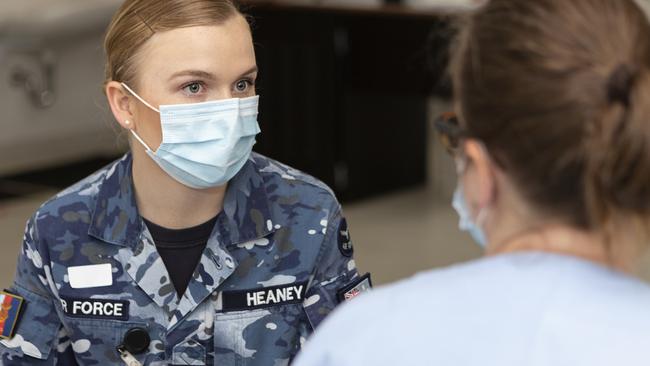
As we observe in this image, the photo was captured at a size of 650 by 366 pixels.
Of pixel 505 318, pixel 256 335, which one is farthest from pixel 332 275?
pixel 505 318

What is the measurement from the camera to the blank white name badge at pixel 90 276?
64.4 inches

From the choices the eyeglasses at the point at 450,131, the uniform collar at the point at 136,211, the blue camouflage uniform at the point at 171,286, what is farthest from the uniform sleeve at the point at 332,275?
the eyeglasses at the point at 450,131

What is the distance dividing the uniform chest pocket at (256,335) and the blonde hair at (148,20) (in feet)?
1.42

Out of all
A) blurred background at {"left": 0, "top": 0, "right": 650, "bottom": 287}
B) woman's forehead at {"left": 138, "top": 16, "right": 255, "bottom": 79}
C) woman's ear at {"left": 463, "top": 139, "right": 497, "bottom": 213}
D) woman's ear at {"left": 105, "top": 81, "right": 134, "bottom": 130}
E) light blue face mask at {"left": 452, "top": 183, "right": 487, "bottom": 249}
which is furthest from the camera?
blurred background at {"left": 0, "top": 0, "right": 650, "bottom": 287}

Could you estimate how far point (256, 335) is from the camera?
5.40 feet

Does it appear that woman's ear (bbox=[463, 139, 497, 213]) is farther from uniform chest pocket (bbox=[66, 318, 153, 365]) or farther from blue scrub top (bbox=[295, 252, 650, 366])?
uniform chest pocket (bbox=[66, 318, 153, 365])

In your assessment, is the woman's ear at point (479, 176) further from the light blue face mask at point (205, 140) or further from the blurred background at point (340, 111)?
the blurred background at point (340, 111)

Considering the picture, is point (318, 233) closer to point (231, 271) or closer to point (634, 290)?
point (231, 271)

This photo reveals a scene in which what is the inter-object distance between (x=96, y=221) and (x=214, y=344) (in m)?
0.29

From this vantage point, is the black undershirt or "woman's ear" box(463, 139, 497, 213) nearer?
"woman's ear" box(463, 139, 497, 213)

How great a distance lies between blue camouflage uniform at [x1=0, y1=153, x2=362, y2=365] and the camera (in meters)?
1.63

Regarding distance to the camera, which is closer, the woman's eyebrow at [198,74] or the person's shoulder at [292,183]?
the woman's eyebrow at [198,74]

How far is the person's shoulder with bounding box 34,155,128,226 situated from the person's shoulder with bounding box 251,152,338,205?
0.83 ft

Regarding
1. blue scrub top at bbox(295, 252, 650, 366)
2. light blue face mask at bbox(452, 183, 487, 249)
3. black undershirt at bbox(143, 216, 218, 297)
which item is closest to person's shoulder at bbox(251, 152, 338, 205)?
black undershirt at bbox(143, 216, 218, 297)
